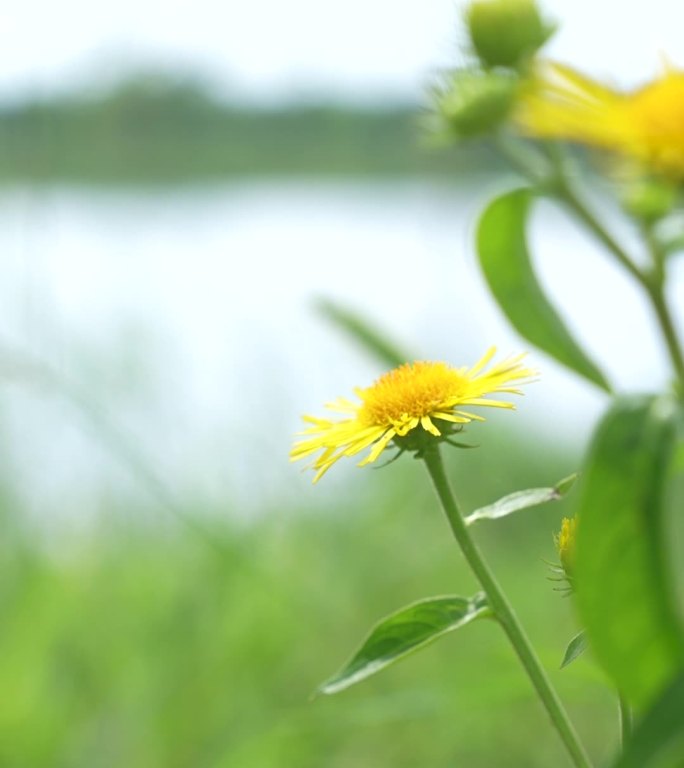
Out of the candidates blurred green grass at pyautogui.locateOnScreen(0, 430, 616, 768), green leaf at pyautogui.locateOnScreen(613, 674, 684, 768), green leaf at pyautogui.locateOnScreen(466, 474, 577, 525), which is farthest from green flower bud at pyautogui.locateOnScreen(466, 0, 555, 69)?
blurred green grass at pyautogui.locateOnScreen(0, 430, 616, 768)

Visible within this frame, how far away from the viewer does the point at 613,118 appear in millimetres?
337

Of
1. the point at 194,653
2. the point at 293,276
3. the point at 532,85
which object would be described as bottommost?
→ the point at 194,653

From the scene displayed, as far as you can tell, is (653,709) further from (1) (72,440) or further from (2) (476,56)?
(1) (72,440)

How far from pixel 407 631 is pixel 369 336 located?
27cm

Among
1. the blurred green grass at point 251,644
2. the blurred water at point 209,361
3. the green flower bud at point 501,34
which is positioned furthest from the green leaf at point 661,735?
the blurred green grass at point 251,644

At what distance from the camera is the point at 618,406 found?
29 cm

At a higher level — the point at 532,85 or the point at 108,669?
the point at 532,85

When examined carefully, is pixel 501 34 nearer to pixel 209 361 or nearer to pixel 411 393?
pixel 411 393

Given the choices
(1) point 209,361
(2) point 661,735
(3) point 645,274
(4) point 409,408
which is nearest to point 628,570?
(2) point 661,735

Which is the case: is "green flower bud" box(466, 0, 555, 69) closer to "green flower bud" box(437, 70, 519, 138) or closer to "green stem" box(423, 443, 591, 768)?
"green flower bud" box(437, 70, 519, 138)

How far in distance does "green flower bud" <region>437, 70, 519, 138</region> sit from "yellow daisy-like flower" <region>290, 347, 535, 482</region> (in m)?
0.13

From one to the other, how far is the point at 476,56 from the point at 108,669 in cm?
104

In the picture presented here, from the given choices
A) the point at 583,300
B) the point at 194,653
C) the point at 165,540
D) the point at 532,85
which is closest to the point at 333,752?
the point at 194,653

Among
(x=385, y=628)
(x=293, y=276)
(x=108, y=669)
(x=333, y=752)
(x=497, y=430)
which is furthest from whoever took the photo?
(x=293, y=276)
